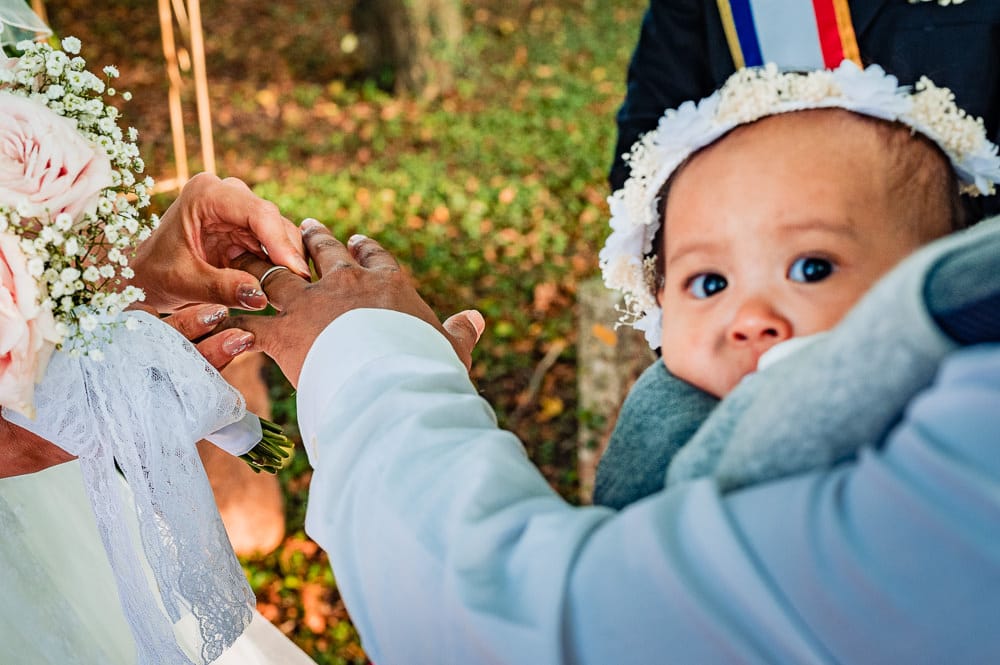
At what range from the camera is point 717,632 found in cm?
85

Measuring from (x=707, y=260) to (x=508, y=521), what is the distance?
2.11 ft

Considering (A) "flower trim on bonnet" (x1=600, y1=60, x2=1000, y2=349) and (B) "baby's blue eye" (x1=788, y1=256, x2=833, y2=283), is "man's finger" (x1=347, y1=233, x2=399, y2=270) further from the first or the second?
(B) "baby's blue eye" (x1=788, y1=256, x2=833, y2=283)

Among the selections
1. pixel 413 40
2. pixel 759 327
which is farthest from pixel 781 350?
pixel 413 40

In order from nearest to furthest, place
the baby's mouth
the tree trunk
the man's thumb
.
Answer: the baby's mouth, the man's thumb, the tree trunk

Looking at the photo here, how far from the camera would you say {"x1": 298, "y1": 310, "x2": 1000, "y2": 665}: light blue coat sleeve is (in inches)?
30.0

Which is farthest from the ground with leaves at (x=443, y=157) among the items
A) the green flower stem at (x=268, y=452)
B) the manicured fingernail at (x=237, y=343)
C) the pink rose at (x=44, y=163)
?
the pink rose at (x=44, y=163)

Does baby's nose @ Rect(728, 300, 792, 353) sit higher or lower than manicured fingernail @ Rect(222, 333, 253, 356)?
lower

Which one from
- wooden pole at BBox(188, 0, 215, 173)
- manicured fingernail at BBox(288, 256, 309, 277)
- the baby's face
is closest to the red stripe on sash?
the baby's face

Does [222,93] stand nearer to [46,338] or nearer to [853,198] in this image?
[46,338]

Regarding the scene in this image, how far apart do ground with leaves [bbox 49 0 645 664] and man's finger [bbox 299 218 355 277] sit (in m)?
2.16

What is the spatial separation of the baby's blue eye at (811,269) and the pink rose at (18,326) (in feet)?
4.08

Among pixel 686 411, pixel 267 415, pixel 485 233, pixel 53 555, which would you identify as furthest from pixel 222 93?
pixel 686 411

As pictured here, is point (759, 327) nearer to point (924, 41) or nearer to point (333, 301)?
point (333, 301)

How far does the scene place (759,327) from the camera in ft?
4.13
